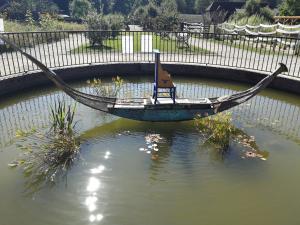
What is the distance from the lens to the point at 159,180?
496 cm

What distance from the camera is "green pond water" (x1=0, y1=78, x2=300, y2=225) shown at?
4.18 m

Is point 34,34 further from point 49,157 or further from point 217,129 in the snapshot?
point 217,129

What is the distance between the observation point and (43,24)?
69.9 feet

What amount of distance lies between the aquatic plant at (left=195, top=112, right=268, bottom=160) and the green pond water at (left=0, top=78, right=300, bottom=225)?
0.14 metres

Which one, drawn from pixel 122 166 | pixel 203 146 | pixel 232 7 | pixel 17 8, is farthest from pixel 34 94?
pixel 17 8

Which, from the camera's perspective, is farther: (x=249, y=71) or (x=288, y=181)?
(x=249, y=71)

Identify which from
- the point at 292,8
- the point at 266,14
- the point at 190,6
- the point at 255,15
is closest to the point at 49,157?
the point at 255,15

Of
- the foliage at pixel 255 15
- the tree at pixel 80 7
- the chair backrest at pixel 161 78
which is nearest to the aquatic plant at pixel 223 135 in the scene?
the chair backrest at pixel 161 78

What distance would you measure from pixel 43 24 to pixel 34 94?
46.7 ft

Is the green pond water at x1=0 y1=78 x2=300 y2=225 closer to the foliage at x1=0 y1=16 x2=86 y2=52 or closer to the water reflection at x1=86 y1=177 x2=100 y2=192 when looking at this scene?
the water reflection at x1=86 y1=177 x2=100 y2=192

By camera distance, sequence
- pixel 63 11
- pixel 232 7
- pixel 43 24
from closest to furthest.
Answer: pixel 43 24 → pixel 232 7 → pixel 63 11

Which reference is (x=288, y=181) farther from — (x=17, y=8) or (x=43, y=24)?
(x=17, y=8)

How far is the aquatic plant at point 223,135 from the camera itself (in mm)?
5875

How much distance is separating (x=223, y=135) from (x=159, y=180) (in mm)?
1786
